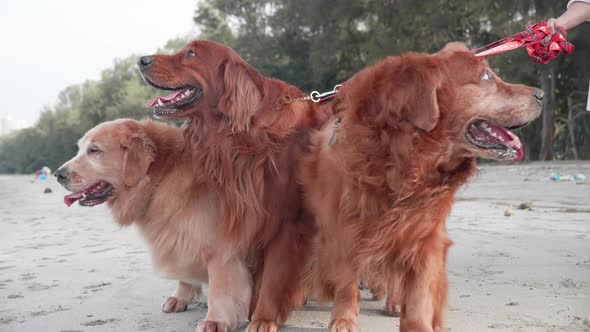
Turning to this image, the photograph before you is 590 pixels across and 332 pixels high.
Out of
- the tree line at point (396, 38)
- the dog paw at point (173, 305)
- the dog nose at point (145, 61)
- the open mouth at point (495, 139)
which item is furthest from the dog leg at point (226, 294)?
the tree line at point (396, 38)

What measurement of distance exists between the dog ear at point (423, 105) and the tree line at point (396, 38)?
1731 cm

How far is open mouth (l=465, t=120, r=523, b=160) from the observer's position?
2.95 meters

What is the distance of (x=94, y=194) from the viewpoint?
13.4ft

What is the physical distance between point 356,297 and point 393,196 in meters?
0.72

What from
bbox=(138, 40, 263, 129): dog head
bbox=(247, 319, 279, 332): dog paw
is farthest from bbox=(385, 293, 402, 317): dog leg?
bbox=(138, 40, 263, 129): dog head

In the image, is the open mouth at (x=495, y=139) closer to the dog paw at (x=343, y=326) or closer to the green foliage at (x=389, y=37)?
the dog paw at (x=343, y=326)

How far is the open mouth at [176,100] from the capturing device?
3684 mm

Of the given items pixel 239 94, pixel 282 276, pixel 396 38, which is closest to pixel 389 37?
pixel 396 38

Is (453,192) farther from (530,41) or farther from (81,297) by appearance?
(81,297)

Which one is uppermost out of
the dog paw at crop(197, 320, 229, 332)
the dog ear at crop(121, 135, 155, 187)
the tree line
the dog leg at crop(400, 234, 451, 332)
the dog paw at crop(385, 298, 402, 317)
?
the tree line

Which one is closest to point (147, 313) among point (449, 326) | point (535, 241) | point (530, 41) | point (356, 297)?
point (356, 297)

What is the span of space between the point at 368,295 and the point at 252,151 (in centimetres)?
157

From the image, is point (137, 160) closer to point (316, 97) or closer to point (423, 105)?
point (316, 97)

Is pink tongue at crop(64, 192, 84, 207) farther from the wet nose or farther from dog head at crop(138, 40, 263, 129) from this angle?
dog head at crop(138, 40, 263, 129)
